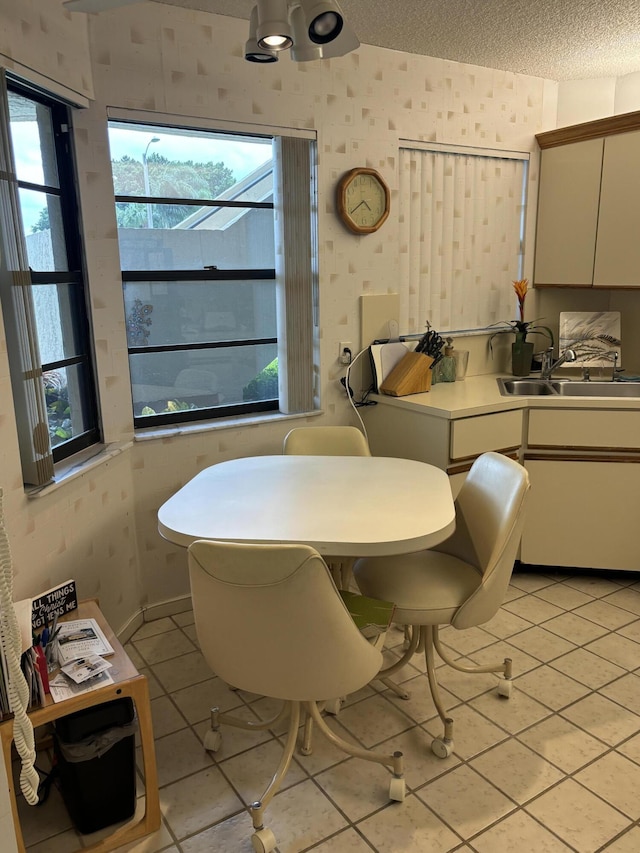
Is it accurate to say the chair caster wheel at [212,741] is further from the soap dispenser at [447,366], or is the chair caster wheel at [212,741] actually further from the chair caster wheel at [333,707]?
the soap dispenser at [447,366]

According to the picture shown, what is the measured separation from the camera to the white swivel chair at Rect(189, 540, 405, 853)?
63.3 inches

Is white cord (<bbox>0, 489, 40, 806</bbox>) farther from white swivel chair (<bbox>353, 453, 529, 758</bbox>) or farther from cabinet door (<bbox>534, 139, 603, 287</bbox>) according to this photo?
cabinet door (<bbox>534, 139, 603, 287</bbox>)

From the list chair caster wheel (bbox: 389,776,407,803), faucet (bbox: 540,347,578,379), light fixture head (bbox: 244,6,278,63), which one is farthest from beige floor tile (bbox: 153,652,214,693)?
faucet (bbox: 540,347,578,379)

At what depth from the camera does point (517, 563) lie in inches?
135

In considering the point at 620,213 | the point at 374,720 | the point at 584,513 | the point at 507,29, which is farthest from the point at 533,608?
the point at 507,29

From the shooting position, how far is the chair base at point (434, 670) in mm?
2117

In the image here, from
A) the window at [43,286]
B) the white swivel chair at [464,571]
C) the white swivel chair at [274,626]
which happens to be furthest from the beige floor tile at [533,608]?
the window at [43,286]

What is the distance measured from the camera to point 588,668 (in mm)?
2576

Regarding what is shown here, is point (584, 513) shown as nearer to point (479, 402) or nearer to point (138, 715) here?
point (479, 402)

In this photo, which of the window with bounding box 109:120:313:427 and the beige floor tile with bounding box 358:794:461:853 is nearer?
the beige floor tile with bounding box 358:794:461:853

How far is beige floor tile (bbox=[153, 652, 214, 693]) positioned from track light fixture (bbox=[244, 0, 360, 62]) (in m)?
2.22

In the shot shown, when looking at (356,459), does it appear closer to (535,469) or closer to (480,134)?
(535,469)

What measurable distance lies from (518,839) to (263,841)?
705 millimetres

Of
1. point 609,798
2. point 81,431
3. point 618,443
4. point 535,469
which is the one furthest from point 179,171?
point 609,798
